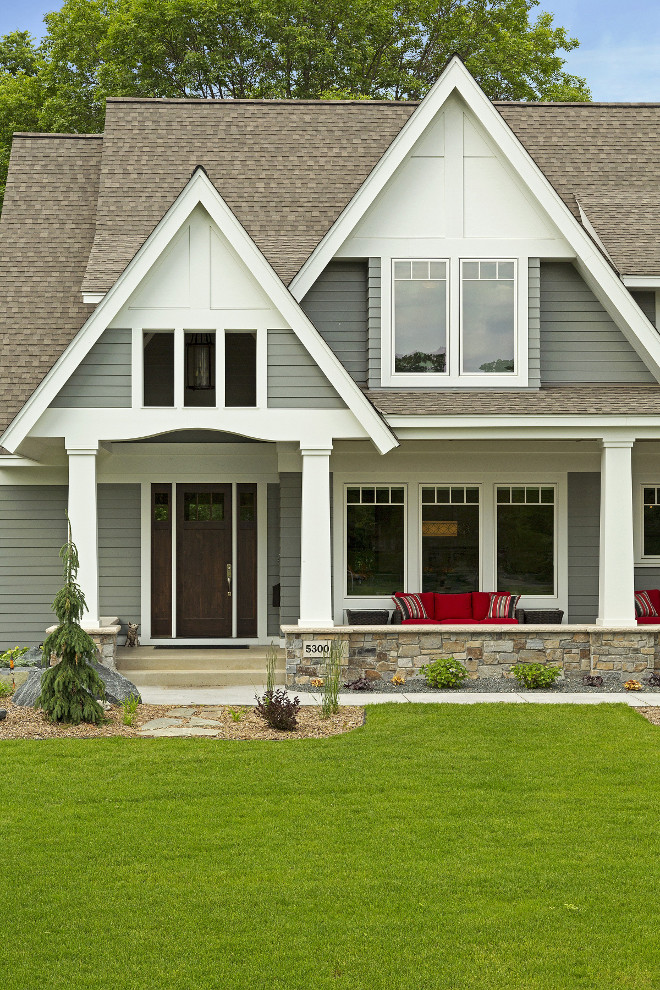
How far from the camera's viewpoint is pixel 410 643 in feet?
43.5

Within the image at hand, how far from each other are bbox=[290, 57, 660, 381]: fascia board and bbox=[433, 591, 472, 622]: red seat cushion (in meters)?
4.26

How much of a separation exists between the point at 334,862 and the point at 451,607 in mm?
8332

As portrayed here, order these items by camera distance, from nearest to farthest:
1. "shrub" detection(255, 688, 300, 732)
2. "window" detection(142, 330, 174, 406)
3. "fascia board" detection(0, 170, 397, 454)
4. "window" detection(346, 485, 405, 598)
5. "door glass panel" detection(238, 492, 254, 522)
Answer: "shrub" detection(255, 688, 300, 732) → "fascia board" detection(0, 170, 397, 454) → "window" detection(346, 485, 405, 598) → "window" detection(142, 330, 174, 406) → "door glass panel" detection(238, 492, 254, 522)

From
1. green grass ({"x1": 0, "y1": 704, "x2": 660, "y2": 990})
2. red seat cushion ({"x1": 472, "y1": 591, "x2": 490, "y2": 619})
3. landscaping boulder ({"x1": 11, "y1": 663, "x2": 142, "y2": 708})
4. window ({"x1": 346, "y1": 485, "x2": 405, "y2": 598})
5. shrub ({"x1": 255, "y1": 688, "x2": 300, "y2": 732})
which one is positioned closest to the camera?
green grass ({"x1": 0, "y1": 704, "x2": 660, "y2": 990})

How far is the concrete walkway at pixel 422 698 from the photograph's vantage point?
12027 millimetres

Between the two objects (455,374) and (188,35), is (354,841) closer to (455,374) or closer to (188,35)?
(455,374)

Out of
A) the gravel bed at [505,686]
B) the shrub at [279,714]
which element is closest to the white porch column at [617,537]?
the gravel bed at [505,686]

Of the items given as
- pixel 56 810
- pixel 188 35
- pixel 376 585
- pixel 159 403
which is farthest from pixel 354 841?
pixel 188 35

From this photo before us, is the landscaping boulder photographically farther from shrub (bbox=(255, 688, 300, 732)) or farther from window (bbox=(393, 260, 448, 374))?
window (bbox=(393, 260, 448, 374))

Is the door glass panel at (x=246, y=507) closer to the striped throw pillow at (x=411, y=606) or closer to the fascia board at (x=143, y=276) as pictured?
the striped throw pillow at (x=411, y=606)

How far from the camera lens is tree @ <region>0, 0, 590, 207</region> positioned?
2798 cm

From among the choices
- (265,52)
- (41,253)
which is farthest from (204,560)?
(265,52)

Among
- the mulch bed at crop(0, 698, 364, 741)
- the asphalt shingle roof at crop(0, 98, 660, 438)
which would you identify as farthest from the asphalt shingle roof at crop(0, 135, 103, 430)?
the mulch bed at crop(0, 698, 364, 741)

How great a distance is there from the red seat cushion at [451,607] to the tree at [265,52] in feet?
55.6
